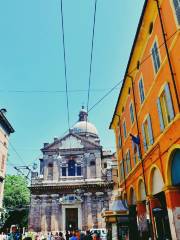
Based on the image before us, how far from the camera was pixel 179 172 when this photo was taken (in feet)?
29.6

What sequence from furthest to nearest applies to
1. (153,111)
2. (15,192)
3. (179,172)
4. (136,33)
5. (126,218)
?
(15,192) → (126,218) → (136,33) → (153,111) → (179,172)

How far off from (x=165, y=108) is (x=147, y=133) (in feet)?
9.61

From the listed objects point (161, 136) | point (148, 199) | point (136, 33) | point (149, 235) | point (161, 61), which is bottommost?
point (149, 235)

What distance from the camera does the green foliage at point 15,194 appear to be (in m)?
42.1

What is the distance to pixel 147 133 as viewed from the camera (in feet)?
43.1

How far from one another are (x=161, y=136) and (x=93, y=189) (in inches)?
931

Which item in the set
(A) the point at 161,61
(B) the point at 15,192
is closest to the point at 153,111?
(A) the point at 161,61

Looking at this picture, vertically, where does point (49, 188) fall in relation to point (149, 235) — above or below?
above

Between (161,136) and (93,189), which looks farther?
(93,189)

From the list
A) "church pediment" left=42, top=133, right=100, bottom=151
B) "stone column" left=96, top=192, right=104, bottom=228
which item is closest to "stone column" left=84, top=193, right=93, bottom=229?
"stone column" left=96, top=192, right=104, bottom=228

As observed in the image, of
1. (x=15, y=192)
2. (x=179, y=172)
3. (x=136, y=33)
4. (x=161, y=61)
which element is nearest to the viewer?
(x=179, y=172)

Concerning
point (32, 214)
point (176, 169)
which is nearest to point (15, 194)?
point (32, 214)

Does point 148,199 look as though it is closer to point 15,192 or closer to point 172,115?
point 172,115

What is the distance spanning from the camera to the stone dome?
141 ft
